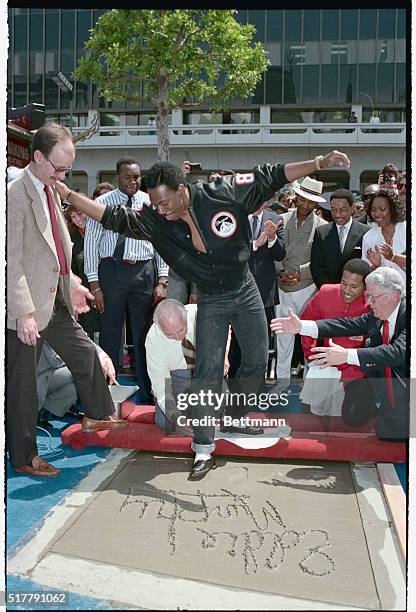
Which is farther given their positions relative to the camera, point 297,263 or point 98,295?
point 297,263

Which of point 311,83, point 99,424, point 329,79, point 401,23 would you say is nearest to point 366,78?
point 329,79

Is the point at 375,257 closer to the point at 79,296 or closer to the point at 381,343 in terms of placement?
the point at 381,343

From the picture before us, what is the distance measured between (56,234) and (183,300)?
1548 millimetres

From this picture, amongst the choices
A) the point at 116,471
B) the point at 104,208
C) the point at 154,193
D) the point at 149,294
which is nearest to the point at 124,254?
the point at 149,294

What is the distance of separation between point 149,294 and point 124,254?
0.37 meters

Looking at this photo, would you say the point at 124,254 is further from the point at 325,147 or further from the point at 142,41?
the point at 325,147

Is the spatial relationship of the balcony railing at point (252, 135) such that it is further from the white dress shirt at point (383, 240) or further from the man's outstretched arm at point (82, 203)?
the man's outstretched arm at point (82, 203)

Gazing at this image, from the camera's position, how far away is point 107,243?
4531 mm

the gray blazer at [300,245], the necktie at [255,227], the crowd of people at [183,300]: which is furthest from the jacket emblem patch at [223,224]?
the gray blazer at [300,245]

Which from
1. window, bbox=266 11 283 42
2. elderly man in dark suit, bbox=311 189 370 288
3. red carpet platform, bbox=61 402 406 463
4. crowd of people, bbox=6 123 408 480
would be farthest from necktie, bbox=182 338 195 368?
window, bbox=266 11 283 42

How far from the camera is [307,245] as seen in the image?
16.7 feet

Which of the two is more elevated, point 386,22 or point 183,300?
point 386,22

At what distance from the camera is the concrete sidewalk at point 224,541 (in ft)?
7.45
